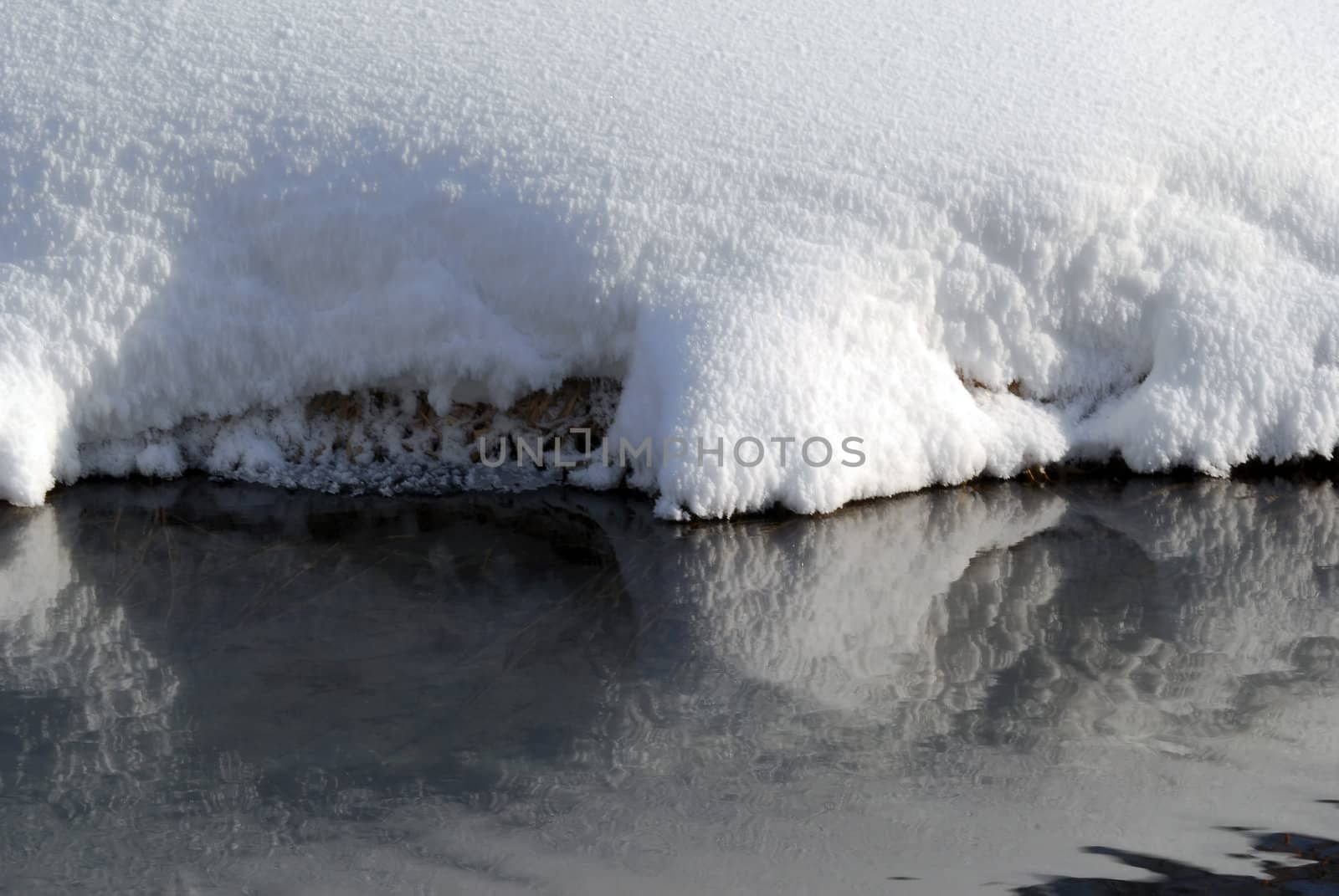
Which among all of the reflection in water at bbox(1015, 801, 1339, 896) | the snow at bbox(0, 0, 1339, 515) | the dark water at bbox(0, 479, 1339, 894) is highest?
the snow at bbox(0, 0, 1339, 515)

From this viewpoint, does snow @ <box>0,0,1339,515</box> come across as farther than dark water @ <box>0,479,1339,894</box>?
Yes

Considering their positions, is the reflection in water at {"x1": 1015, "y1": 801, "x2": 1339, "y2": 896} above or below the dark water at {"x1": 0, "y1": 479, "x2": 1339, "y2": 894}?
below

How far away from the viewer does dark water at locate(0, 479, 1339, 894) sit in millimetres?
2102

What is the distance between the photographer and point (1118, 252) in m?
3.48

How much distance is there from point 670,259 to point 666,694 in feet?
3.85

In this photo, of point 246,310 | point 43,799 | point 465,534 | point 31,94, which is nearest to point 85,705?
point 43,799

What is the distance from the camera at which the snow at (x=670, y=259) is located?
3.26 metres

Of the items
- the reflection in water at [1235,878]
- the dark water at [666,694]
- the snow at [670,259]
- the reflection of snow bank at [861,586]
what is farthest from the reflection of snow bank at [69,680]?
the reflection in water at [1235,878]


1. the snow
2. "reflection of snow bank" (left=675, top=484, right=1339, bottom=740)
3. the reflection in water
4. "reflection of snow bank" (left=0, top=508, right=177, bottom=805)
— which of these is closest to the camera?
the reflection in water

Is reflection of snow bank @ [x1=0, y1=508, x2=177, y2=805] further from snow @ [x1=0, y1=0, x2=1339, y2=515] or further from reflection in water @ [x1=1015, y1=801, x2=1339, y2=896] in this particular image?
reflection in water @ [x1=1015, y1=801, x2=1339, y2=896]

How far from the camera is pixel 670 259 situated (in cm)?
330

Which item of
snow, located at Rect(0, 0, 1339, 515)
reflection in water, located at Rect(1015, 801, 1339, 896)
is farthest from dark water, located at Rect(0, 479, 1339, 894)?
snow, located at Rect(0, 0, 1339, 515)

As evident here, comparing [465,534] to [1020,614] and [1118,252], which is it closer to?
[1020,614]

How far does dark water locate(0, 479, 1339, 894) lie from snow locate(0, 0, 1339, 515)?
0.18 metres
